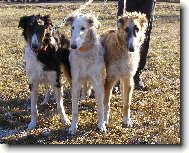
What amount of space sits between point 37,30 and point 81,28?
61 centimetres

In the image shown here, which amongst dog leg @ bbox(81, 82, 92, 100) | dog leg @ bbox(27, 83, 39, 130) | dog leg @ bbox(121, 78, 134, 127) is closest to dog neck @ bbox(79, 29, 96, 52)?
dog leg @ bbox(121, 78, 134, 127)

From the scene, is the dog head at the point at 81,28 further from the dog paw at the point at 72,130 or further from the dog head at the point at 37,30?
the dog paw at the point at 72,130

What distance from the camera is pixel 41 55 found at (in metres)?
5.96

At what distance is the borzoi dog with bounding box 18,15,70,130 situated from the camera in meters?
5.75

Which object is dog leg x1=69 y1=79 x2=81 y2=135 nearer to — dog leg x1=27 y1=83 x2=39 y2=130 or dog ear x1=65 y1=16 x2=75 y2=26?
dog leg x1=27 y1=83 x2=39 y2=130

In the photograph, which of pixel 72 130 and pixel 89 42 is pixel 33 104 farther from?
pixel 89 42

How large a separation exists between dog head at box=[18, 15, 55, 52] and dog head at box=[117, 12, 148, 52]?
993 mm

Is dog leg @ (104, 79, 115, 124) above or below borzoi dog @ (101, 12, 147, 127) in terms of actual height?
below

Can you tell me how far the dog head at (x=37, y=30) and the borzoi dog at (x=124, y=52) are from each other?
856mm

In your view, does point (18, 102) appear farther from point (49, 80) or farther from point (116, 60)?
point (116, 60)

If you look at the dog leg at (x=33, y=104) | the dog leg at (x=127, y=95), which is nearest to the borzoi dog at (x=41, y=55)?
the dog leg at (x=33, y=104)

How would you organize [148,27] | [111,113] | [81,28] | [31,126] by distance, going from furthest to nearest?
[148,27] → [111,113] → [31,126] → [81,28]

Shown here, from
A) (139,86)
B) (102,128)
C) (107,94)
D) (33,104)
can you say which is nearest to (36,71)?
(33,104)

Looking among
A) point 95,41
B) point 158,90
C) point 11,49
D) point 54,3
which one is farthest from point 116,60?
point 54,3
